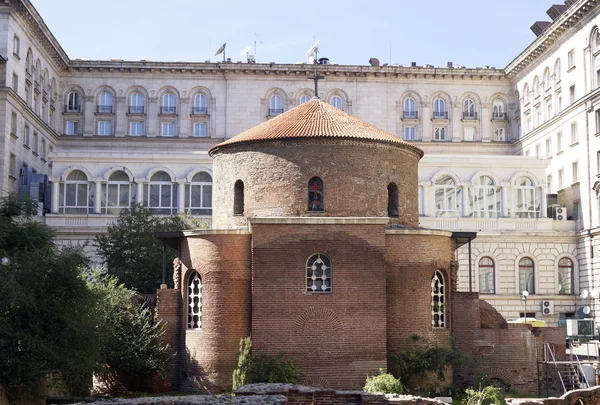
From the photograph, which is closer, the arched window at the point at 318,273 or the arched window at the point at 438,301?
the arched window at the point at 318,273

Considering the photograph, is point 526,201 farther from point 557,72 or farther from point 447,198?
point 557,72

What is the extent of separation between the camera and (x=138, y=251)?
153ft

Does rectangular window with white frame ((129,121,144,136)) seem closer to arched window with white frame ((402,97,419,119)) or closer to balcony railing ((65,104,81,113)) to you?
balcony railing ((65,104,81,113))

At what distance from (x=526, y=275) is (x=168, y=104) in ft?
108

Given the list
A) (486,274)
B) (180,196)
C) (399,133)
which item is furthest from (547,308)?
(180,196)

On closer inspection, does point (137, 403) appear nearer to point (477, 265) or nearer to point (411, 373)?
point (411, 373)

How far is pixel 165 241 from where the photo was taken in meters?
34.8

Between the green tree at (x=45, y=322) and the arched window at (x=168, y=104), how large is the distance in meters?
49.3

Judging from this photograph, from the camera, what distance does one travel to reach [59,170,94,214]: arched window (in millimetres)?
63344

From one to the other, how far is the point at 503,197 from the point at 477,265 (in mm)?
5385

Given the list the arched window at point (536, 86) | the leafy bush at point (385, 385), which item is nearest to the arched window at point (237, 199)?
the leafy bush at point (385, 385)

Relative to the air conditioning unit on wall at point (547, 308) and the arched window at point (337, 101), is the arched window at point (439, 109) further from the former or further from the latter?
the air conditioning unit on wall at point (547, 308)

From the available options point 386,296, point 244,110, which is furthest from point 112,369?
point 244,110

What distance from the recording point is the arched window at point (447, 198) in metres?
63.8
